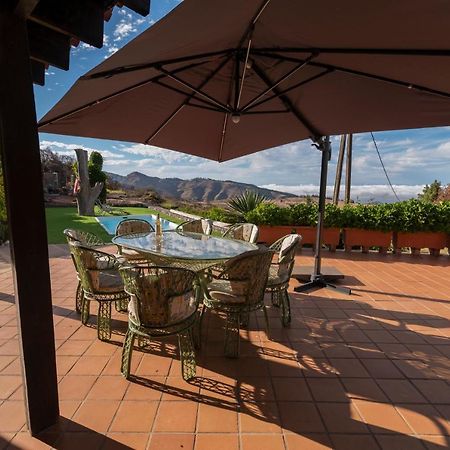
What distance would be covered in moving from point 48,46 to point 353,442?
3.14 metres

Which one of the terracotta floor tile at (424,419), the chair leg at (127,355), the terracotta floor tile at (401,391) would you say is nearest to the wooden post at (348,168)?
the terracotta floor tile at (401,391)

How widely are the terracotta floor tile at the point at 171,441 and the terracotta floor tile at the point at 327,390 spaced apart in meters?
0.94

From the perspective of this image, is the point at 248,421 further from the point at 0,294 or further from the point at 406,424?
the point at 0,294

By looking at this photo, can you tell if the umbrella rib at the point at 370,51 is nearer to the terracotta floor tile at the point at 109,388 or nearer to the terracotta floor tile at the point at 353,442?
the terracotta floor tile at the point at 353,442

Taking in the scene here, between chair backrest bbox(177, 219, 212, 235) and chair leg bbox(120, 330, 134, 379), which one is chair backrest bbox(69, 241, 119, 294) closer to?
chair leg bbox(120, 330, 134, 379)

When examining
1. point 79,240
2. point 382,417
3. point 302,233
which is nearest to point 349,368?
point 382,417

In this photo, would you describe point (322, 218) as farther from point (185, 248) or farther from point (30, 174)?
point (30, 174)

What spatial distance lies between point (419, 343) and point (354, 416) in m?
1.43

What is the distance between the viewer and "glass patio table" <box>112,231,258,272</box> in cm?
275

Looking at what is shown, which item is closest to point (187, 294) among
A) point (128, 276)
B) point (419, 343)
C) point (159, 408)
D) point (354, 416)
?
point (128, 276)

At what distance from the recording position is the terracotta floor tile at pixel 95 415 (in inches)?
71.7

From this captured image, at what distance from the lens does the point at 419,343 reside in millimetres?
2924

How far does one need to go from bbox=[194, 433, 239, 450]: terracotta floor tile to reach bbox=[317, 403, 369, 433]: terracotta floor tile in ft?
1.99

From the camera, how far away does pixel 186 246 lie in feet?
10.7
